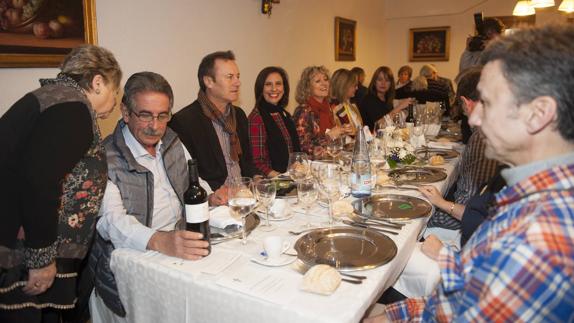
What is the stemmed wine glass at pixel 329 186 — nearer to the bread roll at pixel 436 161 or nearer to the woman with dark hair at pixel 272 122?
the bread roll at pixel 436 161

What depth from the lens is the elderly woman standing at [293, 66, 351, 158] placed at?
3.96 metres

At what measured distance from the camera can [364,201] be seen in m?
2.03

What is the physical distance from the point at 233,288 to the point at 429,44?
8.68m

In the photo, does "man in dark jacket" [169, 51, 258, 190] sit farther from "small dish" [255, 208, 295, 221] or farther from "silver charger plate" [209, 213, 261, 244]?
"silver charger plate" [209, 213, 261, 244]

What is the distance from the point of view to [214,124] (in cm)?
290

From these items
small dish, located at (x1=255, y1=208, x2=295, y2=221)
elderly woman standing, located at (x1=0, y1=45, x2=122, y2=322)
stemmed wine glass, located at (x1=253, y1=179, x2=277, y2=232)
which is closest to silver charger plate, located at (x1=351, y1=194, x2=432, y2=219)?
small dish, located at (x1=255, y1=208, x2=295, y2=221)

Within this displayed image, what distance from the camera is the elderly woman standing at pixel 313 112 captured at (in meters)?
3.96

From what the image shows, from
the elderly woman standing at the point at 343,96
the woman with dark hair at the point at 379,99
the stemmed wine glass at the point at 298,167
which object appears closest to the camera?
the stemmed wine glass at the point at 298,167

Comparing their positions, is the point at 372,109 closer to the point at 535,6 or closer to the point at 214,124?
the point at 535,6

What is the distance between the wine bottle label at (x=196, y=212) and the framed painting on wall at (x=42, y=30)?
68.6 inches

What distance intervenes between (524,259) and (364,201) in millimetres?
1227

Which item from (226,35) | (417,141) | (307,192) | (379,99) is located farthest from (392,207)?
(379,99)

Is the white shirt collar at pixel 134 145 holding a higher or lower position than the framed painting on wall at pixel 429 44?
lower

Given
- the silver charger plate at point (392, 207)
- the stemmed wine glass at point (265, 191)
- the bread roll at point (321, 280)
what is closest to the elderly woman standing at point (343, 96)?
the silver charger plate at point (392, 207)
